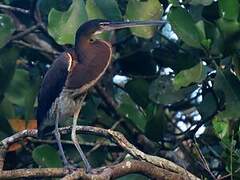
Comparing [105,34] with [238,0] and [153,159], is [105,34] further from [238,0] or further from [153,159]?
[153,159]

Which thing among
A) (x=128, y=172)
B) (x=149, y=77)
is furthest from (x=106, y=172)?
(x=149, y=77)

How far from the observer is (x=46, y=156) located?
299 cm

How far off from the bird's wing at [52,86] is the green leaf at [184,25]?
1.41 feet

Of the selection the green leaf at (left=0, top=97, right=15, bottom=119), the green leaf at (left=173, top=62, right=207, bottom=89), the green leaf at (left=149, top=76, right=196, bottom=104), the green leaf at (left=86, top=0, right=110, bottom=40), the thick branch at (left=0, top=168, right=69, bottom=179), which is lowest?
the green leaf at (left=0, top=97, right=15, bottom=119)

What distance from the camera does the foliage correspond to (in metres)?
2.77

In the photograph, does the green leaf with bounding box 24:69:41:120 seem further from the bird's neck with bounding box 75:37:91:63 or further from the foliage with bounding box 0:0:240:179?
the bird's neck with bounding box 75:37:91:63

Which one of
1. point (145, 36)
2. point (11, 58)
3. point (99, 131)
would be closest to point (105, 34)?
point (145, 36)

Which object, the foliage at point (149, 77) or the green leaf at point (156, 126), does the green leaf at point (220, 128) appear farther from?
→ the green leaf at point (156, 126)

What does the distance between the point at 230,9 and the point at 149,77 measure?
2.37ft

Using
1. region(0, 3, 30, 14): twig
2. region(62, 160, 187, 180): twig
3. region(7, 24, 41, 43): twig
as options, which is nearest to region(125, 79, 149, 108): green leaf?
region(7, 24, 41, 43): twig

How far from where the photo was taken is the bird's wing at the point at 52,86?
298 centimetres

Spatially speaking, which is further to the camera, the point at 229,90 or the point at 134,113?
the point at 134,113

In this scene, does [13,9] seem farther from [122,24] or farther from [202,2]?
[202,2]

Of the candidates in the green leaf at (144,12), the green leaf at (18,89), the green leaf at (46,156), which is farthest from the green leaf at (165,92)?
the green leaf at (18,89)
